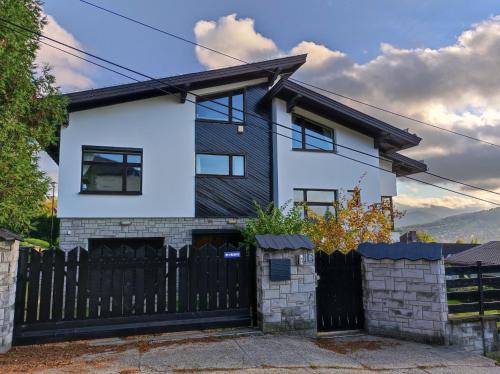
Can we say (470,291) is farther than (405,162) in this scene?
No

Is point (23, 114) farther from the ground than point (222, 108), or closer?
closer

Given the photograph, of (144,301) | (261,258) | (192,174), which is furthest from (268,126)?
(144,301)

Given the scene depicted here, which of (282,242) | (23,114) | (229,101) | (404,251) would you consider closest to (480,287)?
(404,251)

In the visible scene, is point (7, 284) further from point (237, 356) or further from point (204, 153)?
point (204, 153)

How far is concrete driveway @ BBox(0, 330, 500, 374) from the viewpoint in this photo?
4816 mm

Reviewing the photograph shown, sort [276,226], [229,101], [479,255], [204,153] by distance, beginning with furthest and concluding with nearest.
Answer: [479,255] < [229,101] < [204,153] < [276,226]

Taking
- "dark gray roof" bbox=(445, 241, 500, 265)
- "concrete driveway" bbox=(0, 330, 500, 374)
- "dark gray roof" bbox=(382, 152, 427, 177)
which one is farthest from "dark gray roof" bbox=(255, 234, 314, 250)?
"dark gray roof" bbox=(445, 241, 500, 265)

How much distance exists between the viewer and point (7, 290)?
535 cm

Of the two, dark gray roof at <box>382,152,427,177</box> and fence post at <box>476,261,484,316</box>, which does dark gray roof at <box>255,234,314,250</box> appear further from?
dark gray roof at <box>382,152,427,177</box>

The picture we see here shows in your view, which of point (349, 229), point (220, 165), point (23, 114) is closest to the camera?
point (23, 114)

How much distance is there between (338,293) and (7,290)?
5923 millimetres

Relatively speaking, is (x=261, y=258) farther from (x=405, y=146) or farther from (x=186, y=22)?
(x=405, y=146)

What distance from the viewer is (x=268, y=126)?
14.0 m

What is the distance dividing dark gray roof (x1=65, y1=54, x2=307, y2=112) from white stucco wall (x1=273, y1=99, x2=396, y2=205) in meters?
1.46
